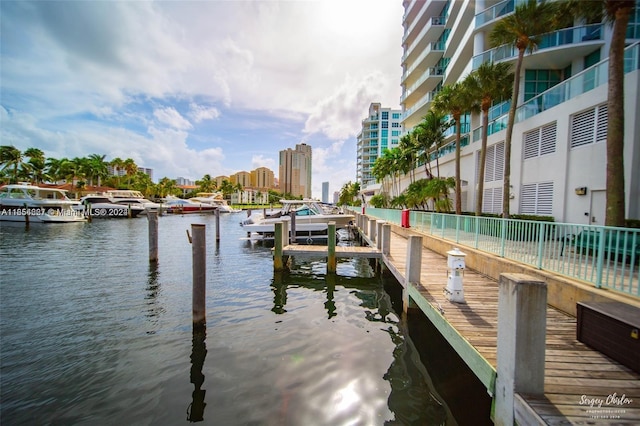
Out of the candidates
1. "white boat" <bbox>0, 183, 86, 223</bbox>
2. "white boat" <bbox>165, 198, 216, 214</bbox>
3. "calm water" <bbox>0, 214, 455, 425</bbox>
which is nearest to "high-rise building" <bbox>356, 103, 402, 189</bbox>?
"white boat" <bbox>165, 198, 216, 214</bbox>

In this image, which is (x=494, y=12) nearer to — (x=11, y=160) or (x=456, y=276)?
(x=456, y=276)

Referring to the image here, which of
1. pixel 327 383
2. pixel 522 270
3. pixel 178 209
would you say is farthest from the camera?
pixel 178 209

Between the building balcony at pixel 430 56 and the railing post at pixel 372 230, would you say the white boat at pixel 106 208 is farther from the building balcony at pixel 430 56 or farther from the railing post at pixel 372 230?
the building balcony at pixel 430 56

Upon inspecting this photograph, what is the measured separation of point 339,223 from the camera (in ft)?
84.2

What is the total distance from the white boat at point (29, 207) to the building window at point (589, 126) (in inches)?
1943

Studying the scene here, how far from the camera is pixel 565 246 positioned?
5.95 metres

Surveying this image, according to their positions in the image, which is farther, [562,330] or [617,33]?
[617,33]

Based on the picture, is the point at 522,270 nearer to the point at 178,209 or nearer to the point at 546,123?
the point at 546,123

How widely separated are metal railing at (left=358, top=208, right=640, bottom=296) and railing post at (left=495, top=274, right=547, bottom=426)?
2795 millimetres

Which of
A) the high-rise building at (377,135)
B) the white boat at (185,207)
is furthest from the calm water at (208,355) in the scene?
the high-rise building at (377,135)

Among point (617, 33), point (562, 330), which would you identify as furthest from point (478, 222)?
point (617, 33)

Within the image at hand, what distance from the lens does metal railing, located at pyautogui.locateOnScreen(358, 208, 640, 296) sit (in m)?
4.96

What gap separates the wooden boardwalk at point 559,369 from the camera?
2873 millimetres

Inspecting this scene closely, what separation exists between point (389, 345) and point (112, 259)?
15941 mm
